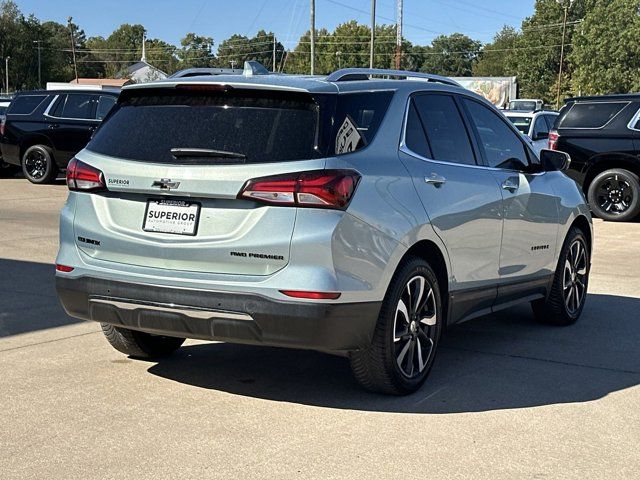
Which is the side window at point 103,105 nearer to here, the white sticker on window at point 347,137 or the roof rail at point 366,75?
the roof rail at point 366,75

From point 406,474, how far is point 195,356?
2.48 metres

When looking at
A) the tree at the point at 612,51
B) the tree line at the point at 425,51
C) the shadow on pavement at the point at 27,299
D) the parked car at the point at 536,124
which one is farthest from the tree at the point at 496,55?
the shadow on pavement at the point at 27,299

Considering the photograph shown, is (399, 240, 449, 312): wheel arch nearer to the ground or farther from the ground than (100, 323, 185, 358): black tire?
farther from the ground

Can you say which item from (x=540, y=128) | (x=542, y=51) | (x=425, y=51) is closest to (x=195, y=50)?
(x=425, y=51)

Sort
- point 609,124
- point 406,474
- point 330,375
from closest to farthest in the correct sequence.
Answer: point 406,474, point 330,375, point 609,124

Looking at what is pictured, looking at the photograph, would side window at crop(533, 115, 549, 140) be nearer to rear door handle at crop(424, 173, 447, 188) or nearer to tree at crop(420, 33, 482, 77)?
rear door handle at crop(424, 173, 447, 188)

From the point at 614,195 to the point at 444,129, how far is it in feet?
36.7

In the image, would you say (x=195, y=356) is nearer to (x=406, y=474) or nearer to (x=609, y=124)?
(x=406, y=474)

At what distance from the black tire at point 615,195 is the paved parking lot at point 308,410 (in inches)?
360

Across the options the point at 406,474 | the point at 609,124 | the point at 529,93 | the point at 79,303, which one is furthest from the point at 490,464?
the point at 529,93

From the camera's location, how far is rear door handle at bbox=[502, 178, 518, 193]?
22.1 ft

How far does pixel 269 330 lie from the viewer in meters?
4.94

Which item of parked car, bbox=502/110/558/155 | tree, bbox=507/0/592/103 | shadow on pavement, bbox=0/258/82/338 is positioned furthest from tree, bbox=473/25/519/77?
Result: shadow on pavement, bbox=0/258/82/338

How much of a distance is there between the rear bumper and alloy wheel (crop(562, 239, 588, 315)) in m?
3.16
